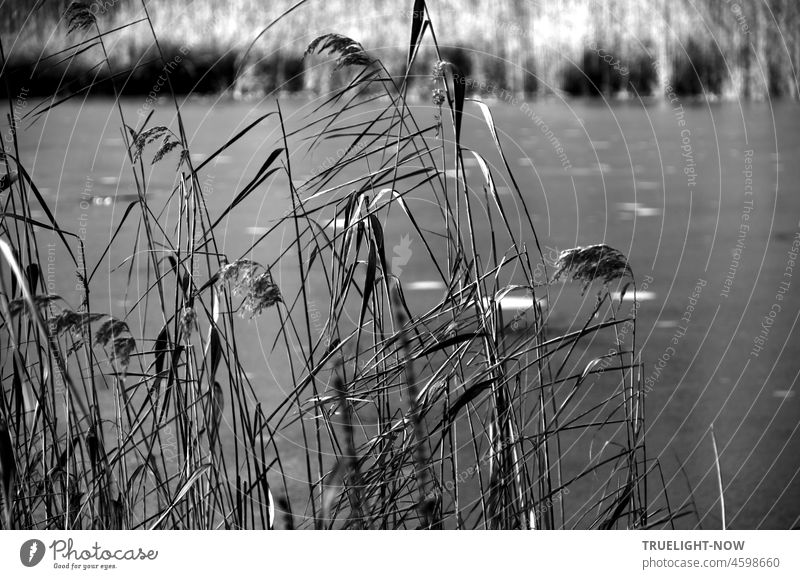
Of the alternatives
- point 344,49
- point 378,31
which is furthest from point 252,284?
point 378,31

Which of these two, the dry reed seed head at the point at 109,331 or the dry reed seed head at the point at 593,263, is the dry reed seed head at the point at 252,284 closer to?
the dry reed seed head at the point at 109,331

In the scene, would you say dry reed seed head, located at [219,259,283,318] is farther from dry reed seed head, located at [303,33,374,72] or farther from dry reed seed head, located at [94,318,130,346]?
dry reed seed head, located at [303,33,374,72]

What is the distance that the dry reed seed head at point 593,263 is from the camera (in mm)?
937

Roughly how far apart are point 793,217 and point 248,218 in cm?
250

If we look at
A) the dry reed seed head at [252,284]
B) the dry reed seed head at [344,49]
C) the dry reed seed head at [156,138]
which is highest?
the dry reed seed head at [344,49]

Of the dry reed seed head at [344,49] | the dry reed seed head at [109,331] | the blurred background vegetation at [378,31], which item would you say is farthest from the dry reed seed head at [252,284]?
the blurred background vegetation at [378,31]

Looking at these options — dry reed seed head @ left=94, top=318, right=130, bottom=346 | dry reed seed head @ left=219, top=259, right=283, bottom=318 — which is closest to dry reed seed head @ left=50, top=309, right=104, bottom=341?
dry reed seed head @ left=94, top=318, right=130, bottom=346

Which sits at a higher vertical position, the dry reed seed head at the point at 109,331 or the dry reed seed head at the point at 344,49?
the dry reed seed head at the point at 344,49

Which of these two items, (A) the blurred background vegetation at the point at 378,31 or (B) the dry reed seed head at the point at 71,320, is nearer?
(B) the dry reed seed head at the point at 71,320

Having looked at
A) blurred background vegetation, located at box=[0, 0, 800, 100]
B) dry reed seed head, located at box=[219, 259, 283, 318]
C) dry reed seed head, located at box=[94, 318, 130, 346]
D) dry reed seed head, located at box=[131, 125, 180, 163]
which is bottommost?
dry reed seed head, located at box=[94, 318, 130, 346]

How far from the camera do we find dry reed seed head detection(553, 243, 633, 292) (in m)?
0.94

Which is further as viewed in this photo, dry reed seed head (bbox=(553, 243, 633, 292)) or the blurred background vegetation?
the blurred background vegetation
